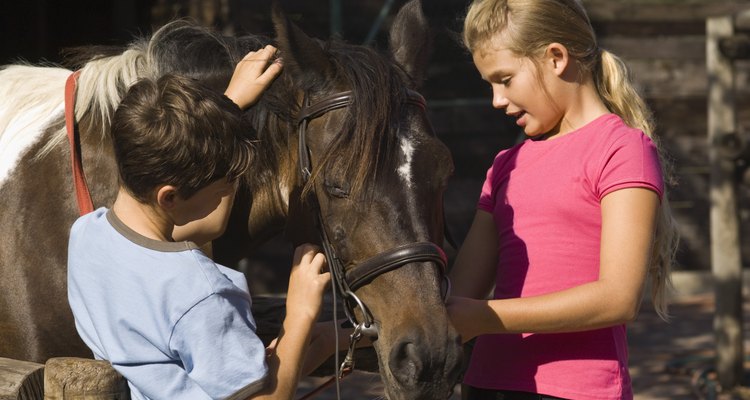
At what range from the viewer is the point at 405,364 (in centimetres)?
180

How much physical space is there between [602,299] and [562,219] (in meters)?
0.22

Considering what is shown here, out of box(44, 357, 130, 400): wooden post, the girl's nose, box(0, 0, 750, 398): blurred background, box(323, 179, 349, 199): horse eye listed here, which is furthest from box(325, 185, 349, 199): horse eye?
box(0, 0, 750, 398): blurred background

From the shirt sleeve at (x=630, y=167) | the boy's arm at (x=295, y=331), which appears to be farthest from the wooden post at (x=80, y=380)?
the shirt sleeve at (x=630, y=167)

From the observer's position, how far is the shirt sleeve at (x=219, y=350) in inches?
60.4

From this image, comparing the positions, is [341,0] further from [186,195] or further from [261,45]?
[186,195]

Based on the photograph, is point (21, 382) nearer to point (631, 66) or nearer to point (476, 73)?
point (476, 73)

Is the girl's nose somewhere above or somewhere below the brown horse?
above

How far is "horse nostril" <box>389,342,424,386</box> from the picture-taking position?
1.78 m

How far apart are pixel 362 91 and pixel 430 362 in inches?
23.9

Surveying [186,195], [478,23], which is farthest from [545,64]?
[186,195]

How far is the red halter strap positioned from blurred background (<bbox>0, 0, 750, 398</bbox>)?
4340mm

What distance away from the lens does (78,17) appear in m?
8.27

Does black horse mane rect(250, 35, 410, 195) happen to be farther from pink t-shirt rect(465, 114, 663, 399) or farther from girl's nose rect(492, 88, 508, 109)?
pink t-shirt rect(465, 114, 663, 399)

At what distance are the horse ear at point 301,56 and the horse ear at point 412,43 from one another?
23cm
